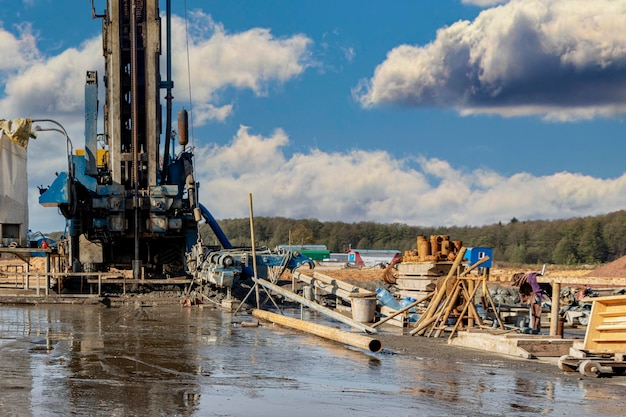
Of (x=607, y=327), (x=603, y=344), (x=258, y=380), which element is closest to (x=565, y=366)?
(x=603, y=344)

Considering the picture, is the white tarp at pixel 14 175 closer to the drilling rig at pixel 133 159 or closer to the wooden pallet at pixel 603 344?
the drilling rig at pixel 133 159

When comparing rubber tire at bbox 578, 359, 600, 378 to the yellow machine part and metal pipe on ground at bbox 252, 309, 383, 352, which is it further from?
the yellow machine part

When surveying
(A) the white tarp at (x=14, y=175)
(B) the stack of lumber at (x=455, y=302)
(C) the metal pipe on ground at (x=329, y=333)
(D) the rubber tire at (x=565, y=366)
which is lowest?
(D) the rubber tire at (x=565, y=366)

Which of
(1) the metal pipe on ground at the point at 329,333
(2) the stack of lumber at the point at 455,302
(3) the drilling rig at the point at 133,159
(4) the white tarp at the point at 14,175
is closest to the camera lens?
(1) the metal pipe on ground at the point at 329,333

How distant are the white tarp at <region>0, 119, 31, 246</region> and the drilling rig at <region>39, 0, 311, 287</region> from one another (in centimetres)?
199

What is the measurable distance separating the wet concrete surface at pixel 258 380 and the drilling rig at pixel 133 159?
14764mm

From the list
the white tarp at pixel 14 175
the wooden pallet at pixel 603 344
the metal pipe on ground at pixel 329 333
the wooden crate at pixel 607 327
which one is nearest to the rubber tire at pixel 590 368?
the wooden pallet at pixel 603 344

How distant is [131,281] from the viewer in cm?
3306

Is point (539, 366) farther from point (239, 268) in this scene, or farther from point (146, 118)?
point (146, 118)

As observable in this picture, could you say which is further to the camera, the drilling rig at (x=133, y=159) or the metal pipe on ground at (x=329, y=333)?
the drilling rig at (x=133, y=159)

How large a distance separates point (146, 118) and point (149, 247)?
6.09 metres

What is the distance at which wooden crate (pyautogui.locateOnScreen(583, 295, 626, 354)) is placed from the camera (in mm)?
15148

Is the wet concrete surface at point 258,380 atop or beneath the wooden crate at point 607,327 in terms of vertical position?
beneath

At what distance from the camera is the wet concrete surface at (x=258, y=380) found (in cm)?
1127
